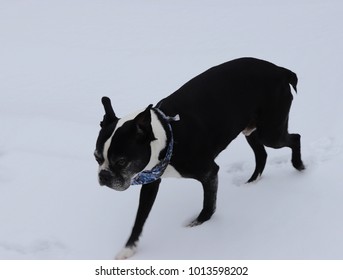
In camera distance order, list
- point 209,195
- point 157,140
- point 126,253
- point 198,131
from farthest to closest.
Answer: point 209,195, point 126,253, point 198,131, point 157,140

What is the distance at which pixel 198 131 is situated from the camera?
3.37 metres

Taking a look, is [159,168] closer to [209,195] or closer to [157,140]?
[157,140]

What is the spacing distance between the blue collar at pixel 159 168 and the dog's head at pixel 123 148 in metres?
0.13

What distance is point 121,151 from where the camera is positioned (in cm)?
295

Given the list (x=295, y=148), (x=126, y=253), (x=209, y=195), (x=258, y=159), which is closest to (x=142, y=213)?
(x=126, y=253)

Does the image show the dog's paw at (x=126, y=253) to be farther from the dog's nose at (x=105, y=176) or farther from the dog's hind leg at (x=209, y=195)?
the dog's nose at (x=105, y=176)

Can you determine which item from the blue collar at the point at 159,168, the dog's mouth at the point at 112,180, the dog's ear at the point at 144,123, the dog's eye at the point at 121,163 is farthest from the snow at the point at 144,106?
the dog's ear at the point at 144,123

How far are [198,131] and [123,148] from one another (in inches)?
23.9

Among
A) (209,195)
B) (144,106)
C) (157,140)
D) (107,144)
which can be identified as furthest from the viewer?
(144,106)

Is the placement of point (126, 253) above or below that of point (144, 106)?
below

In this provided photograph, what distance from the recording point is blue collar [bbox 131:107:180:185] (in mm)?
3156

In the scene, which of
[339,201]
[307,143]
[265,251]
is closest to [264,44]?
[307,143]

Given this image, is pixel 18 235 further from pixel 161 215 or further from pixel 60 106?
pixel 60 106

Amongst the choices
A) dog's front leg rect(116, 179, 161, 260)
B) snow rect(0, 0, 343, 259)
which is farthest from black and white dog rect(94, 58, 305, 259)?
snow rect(0, 0, 343, 259)
